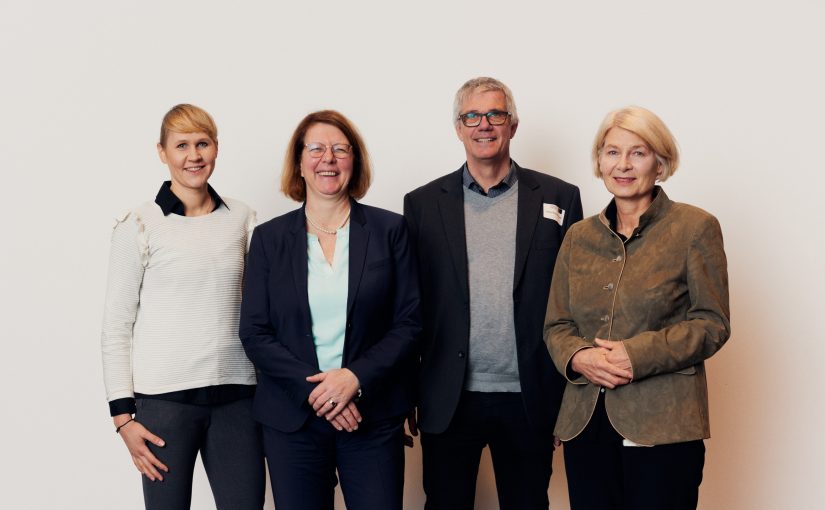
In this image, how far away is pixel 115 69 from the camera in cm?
404

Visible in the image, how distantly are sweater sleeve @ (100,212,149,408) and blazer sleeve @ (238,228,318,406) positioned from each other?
1.15ft

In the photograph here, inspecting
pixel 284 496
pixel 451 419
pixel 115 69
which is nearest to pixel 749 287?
pixel 451 419

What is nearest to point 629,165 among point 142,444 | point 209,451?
point 209,451

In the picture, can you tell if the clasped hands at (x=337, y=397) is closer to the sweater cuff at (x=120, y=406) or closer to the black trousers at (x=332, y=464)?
the black trousers at (x=332, y=464)

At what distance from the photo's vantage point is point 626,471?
97.0 inches

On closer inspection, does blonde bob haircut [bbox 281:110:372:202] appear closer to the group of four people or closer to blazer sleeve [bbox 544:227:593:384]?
the group of four people

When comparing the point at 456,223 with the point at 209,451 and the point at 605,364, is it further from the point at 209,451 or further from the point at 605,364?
the point at 209,451

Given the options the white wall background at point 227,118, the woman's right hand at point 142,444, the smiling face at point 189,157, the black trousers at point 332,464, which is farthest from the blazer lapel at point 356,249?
the white wall background at point 227,118

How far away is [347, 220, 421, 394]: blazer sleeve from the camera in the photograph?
2.65m

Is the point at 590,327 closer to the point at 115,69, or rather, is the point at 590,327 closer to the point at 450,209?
the point at 450,209

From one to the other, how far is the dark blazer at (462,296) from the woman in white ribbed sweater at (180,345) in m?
0.62

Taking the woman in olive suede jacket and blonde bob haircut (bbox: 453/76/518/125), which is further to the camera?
blonde bob haircut (bbox: 453/76/518/125)

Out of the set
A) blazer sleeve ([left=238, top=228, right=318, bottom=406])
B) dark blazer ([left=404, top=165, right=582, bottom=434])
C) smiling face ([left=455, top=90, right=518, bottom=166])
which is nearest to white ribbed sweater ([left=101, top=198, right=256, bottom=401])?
blazer sleeve ([left=238, top=228, right=318, bottom=406])

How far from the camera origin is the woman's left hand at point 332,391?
8.55ft
